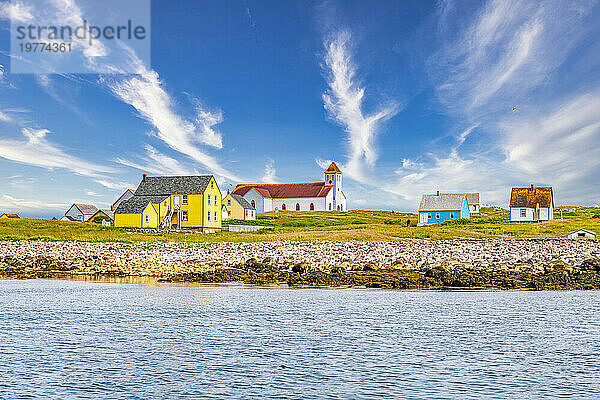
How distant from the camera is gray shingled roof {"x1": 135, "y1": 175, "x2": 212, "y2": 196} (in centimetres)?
7056

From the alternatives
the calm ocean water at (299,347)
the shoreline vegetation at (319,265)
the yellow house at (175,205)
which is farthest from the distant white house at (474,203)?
the calm ocean water at (299,347)

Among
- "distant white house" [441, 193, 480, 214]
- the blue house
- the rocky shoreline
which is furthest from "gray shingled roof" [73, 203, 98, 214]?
"distant white house" [441, 193, 480, 214]

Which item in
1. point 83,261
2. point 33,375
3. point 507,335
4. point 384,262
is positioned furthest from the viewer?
point 83,261

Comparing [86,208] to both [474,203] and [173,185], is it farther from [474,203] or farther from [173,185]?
[474,203]

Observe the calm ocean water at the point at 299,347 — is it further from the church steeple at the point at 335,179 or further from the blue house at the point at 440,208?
the church steeple at the point at 335,179

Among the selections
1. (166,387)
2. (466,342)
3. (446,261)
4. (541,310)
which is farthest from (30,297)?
(446,261)

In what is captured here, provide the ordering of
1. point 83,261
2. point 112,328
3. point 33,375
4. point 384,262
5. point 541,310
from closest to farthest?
point 33,375, point 112,328, point 541,310, point 384,262, point 83,261

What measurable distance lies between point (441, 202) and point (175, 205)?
152 feet

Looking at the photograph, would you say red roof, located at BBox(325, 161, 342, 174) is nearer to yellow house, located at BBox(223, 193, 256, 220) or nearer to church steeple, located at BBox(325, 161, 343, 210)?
church steeple, located at BBox(325, 161, 343, 210)

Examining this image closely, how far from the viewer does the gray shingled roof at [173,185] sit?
2778 inches

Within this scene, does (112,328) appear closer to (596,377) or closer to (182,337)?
(182,337)

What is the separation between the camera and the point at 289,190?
132250mm

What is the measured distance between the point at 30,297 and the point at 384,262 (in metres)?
16.5

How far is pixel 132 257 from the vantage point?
3003 centimetres
